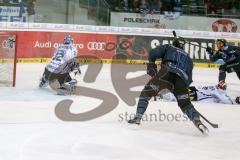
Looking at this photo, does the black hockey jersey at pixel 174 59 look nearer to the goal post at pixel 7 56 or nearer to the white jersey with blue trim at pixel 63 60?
the white jersey with blue trim at pixel 63 60

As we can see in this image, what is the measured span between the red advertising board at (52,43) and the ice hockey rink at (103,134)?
18.0ft

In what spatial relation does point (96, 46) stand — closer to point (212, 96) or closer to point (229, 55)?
point (229, 55)

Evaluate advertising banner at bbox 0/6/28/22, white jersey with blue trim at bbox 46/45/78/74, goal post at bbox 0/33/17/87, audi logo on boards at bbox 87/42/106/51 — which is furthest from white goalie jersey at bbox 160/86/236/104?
advertising banner at bbox 0/6/28/22

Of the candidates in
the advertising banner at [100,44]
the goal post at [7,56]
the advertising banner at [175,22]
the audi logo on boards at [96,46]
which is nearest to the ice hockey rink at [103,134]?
the goal post at [7,56]

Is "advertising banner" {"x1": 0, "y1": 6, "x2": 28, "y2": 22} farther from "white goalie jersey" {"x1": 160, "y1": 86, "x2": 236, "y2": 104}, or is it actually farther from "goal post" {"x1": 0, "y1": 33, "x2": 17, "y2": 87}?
"white goalie jersey" {"x1": 160, "y1": 86, "x2": 236, "y2": 104}

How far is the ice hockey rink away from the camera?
6.68 meters

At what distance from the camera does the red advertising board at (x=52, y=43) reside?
1673cm

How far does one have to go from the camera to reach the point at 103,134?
7820 millimetres

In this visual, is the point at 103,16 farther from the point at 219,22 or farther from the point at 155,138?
the point at 155,138

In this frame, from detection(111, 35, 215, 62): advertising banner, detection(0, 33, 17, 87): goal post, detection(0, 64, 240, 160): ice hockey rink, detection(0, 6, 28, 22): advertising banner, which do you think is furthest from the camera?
detection(111, 35, 215, 62): advertising banner

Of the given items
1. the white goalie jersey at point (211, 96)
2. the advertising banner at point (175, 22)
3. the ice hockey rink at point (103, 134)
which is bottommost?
the ice hockey rink at point (103, 134)

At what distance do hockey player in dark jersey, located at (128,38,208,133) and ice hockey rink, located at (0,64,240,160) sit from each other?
351mm

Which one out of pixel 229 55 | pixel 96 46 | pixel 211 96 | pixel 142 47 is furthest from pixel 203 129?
pixel 142 47

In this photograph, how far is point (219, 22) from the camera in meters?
19.8
